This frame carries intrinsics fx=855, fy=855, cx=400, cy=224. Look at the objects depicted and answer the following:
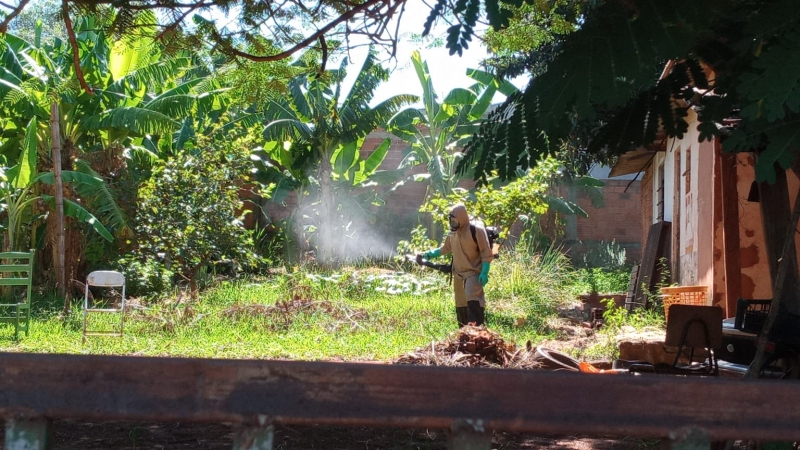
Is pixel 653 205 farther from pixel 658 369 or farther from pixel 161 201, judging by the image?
pixel 658 369

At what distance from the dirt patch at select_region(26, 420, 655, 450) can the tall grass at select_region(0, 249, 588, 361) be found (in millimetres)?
3106

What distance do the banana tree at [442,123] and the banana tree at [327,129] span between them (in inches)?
34.1

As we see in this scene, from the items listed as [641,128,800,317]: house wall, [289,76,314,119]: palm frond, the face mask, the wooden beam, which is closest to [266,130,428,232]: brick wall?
[289,76,314,119]: palm frond

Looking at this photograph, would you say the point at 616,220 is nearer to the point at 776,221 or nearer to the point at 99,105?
the point at 99,105

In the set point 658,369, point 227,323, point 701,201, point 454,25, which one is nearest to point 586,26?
point 454,25

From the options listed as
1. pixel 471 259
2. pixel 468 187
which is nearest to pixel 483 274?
pixel 471 259

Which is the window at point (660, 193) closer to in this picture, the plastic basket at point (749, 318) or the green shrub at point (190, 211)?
the green shrub at point (190, 211)

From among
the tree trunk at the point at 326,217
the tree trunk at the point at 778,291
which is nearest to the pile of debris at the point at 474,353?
the tree trunk at the point at 778,291

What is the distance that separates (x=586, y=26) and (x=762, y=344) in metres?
2.11

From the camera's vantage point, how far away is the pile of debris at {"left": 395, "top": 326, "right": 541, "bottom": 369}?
8266 millimetres

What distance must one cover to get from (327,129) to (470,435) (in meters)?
16.0

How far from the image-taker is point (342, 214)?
20.7m

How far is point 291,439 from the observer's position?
238 inches

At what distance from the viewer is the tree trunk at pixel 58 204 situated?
1330 centimetres
